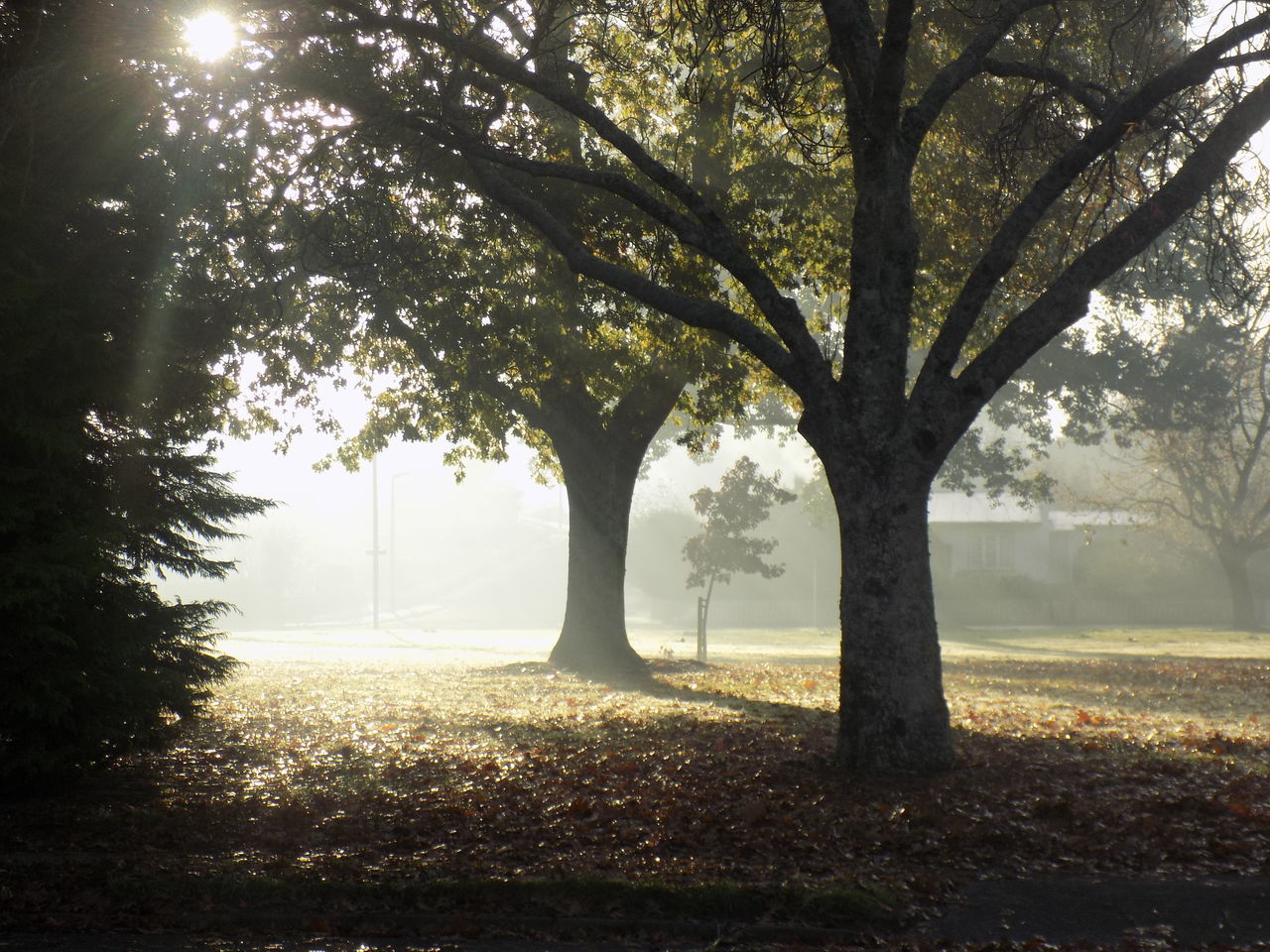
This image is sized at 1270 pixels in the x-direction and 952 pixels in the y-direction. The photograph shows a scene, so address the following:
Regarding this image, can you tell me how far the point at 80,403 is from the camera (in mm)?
8164

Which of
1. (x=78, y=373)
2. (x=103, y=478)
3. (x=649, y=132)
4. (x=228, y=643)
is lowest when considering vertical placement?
(x=228, y=643)

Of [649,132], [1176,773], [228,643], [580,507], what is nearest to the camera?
[1176,773]

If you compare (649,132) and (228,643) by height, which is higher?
(649,132)

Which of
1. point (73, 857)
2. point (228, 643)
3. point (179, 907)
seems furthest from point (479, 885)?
point (228, 643)

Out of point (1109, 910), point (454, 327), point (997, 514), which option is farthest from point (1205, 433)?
point (1109, 910)

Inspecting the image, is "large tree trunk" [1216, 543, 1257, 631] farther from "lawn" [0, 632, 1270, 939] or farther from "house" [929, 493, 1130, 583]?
"lawn" [0, 632, 1270, 939]

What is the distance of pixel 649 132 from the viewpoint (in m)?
17.0

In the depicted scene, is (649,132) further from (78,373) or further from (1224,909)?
(1224,909)

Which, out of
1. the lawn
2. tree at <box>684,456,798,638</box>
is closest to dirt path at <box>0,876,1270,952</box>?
the lawn

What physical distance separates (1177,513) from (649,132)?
36309 millimetres

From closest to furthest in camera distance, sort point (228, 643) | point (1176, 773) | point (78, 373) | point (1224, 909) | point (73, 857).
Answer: point (1224, 909), point (73, 857), point (78, 373), point (1176, 773), point (228, 643)

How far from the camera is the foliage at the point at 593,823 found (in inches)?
229

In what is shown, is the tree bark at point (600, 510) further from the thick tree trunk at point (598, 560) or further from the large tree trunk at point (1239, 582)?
the large tree trunk at point (1239, 582)

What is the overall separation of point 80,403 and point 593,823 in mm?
4850
